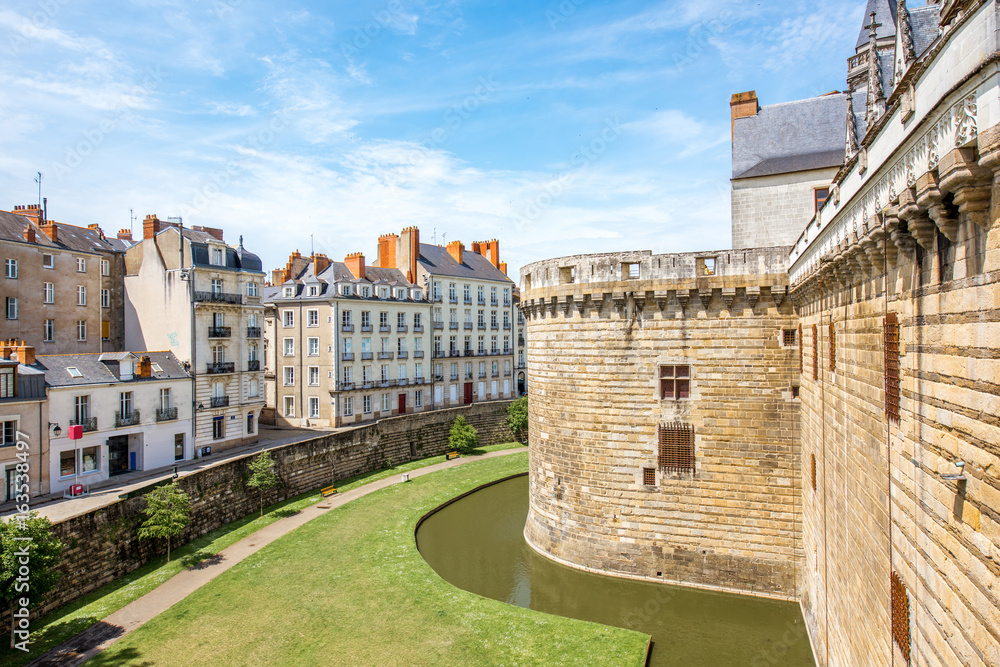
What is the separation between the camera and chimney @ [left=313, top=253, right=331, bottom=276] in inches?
1431

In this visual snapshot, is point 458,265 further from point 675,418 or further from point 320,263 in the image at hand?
point 675,418

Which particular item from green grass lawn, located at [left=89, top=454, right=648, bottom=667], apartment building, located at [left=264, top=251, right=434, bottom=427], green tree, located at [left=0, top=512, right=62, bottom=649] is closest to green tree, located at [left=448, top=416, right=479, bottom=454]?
apartment building, located at [left=264, top=251, right=434, bottom=427]

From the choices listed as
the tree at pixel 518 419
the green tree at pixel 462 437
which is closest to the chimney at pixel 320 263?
the green tree at pixel 462 437

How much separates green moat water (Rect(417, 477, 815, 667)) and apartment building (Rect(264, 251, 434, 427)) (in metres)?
16.1

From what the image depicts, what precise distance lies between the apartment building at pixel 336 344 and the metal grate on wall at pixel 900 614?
3157 cm

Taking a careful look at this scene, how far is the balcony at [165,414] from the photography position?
82.6ft

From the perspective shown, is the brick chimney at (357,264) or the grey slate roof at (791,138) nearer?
the grey slate roof at (791,138)

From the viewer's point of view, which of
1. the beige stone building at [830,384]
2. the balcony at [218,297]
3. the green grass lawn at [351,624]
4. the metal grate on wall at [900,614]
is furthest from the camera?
the balcony at [218,297]

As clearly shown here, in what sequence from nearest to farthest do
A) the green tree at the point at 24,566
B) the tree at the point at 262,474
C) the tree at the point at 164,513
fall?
the green tree at the point at 24,566 → the tree at the point at 164,513 → the tree at the point at 262,474

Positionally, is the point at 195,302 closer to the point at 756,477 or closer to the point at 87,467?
the point at 87,467

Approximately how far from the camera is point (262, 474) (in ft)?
75.4

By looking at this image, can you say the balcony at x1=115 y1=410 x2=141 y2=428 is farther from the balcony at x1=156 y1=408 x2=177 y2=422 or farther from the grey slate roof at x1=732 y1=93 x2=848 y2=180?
the grey slate roof at x1=732 y1=93 x2=848 y2=180

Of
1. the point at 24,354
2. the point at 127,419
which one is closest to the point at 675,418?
the point at 127,419

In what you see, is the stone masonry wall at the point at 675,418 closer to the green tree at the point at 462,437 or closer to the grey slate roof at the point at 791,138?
the grey slate roof at the point at 791,138
